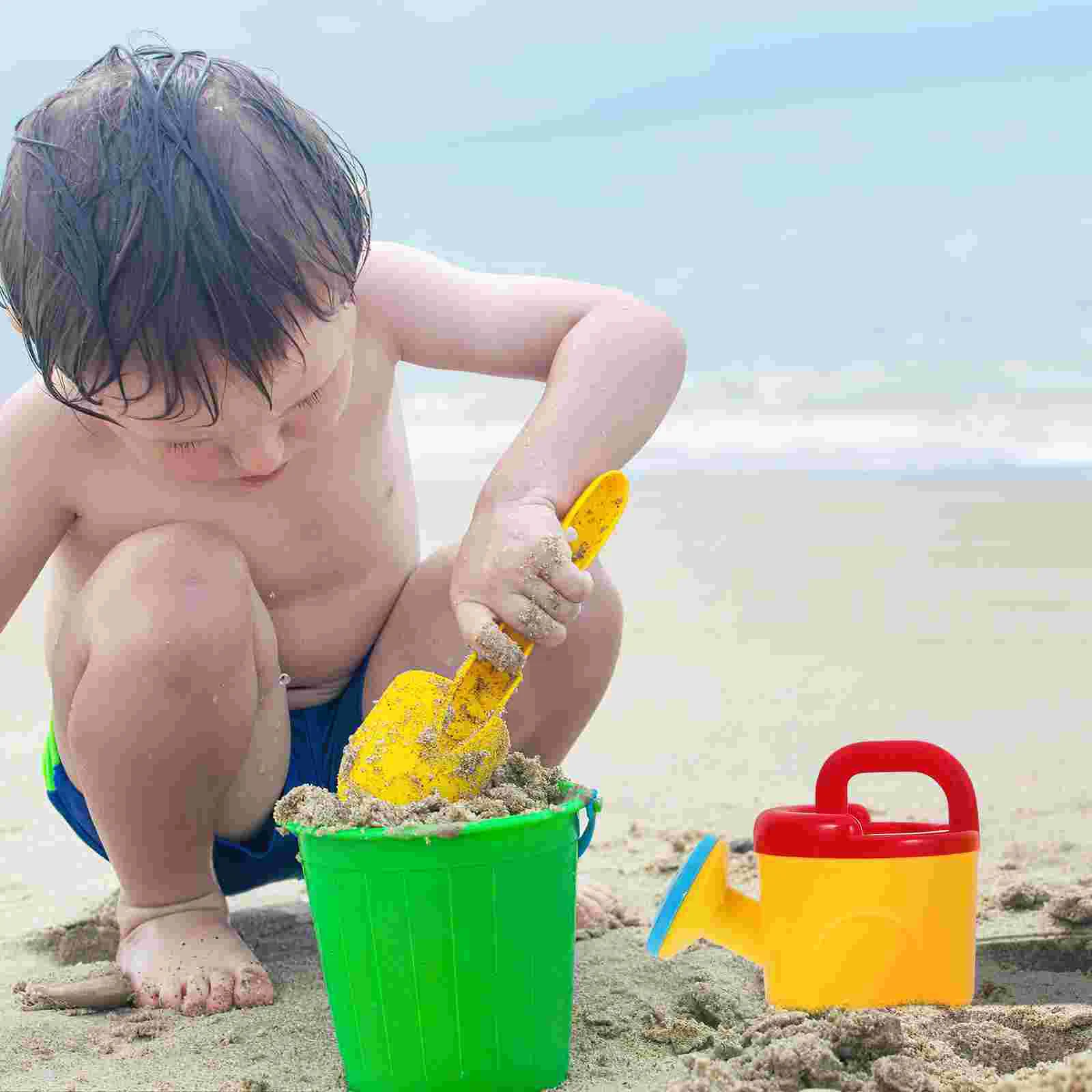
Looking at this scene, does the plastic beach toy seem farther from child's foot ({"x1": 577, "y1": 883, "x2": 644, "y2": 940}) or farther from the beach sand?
child's foot ({"x1": 577, "y1": 883, "x2": 644, "y2": 940})

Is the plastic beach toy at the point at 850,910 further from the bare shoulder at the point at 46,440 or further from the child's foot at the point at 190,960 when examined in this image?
the bare shoulder at the point at 46,440

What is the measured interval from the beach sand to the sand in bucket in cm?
10

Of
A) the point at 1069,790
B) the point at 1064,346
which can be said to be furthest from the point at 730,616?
the point at 1064,346

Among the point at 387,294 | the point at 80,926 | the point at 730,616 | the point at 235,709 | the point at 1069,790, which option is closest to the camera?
the point at 235,709

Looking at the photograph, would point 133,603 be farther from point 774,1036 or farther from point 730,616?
point 730,616

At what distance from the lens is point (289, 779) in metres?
1.93

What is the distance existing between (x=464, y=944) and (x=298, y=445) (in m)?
0.56

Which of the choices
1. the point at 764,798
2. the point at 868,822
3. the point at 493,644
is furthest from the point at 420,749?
the point at 764,798

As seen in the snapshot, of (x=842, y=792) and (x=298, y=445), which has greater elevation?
(x=298, y=445)

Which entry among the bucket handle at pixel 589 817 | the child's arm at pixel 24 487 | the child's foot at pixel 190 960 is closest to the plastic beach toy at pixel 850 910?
the bucket handle at pixel 589 817

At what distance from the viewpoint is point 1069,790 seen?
2463 mm

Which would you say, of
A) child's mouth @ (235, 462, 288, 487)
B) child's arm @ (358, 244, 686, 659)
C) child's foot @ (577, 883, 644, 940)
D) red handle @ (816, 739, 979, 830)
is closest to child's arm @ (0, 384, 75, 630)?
child's mouth @ (235, 462, 288, 487)

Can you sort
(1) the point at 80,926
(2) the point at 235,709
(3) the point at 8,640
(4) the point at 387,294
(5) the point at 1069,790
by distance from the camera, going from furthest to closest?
(3) the point at 8,640, (5) the point at 1069,790, (1) the point at 80,926, (4) the point at 387,294, (2) the point at 235,709

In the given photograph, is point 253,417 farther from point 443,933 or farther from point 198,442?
point 443,933
